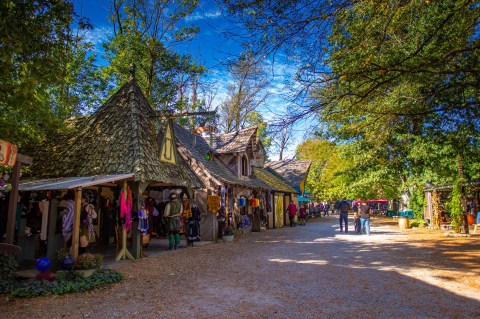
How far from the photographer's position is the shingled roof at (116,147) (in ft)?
31.9

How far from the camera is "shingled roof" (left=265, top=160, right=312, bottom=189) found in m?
32.8

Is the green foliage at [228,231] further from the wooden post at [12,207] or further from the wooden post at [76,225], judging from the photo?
the wooden post at [12,207]

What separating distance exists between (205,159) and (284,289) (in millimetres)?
11803

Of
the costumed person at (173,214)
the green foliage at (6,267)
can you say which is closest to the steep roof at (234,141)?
the costumed person at (173,214)

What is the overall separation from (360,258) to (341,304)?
4.99 meters

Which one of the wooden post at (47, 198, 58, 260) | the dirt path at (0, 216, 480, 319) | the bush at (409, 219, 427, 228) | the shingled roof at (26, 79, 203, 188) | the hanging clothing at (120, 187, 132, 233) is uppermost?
the shingled roof at (26, 79, 203, 188)

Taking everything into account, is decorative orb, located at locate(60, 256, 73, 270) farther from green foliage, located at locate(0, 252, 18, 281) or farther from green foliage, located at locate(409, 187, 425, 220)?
green foliage, located at locate(409, 187, 425, 220)

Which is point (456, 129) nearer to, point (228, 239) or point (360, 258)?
point (360, 258)

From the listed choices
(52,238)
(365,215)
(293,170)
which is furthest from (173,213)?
(293,170)

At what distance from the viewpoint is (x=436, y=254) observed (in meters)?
10.5

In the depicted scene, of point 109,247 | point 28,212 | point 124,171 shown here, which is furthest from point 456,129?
point 28,212

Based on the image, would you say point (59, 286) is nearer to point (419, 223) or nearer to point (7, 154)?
point (7, 154)

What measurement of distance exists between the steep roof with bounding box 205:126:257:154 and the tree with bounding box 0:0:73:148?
1045 cm

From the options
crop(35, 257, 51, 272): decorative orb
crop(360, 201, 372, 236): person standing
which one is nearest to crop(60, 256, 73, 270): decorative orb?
crop(35, 257, 51, 272): decorative orb
